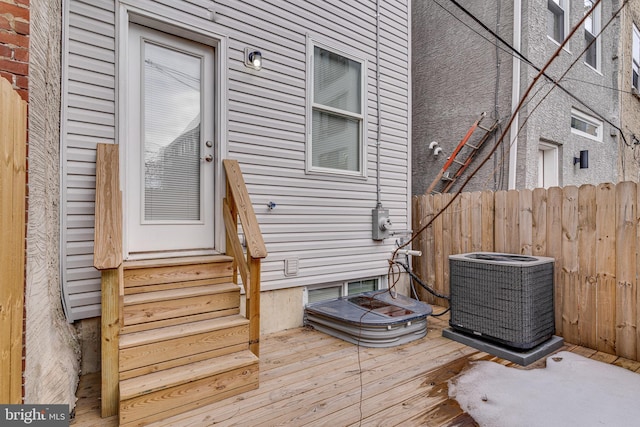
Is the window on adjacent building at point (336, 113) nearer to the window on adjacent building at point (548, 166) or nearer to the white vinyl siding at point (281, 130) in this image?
the white vinyl siding at point (281, 130)

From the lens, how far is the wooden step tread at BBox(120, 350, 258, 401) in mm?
1989

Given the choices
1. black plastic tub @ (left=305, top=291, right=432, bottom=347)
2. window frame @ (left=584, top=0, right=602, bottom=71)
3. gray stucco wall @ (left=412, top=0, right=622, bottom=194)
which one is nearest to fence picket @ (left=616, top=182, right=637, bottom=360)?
black plastic tub @ (left=305, top=291, right=432, bottom=347)

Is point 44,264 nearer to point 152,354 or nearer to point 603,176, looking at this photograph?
point 152,354

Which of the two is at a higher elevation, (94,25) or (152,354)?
(94,25)

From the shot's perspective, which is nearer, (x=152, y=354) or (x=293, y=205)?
(x=152, y=354)

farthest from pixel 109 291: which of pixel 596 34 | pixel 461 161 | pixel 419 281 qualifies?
pixel 596 34

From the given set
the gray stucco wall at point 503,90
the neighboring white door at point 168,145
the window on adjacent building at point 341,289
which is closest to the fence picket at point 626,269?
the gray stucco wall at point 503,90

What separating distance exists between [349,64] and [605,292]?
3.59m

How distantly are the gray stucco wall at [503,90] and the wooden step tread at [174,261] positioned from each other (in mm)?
4532

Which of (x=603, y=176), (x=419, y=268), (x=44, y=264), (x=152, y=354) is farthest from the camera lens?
(x=603, y=176)

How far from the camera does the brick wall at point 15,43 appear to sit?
1.57 metres

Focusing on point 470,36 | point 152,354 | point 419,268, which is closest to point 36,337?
point 152,354

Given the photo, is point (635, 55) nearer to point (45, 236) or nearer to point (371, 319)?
point (371, 319)

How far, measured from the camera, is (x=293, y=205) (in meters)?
3.68
